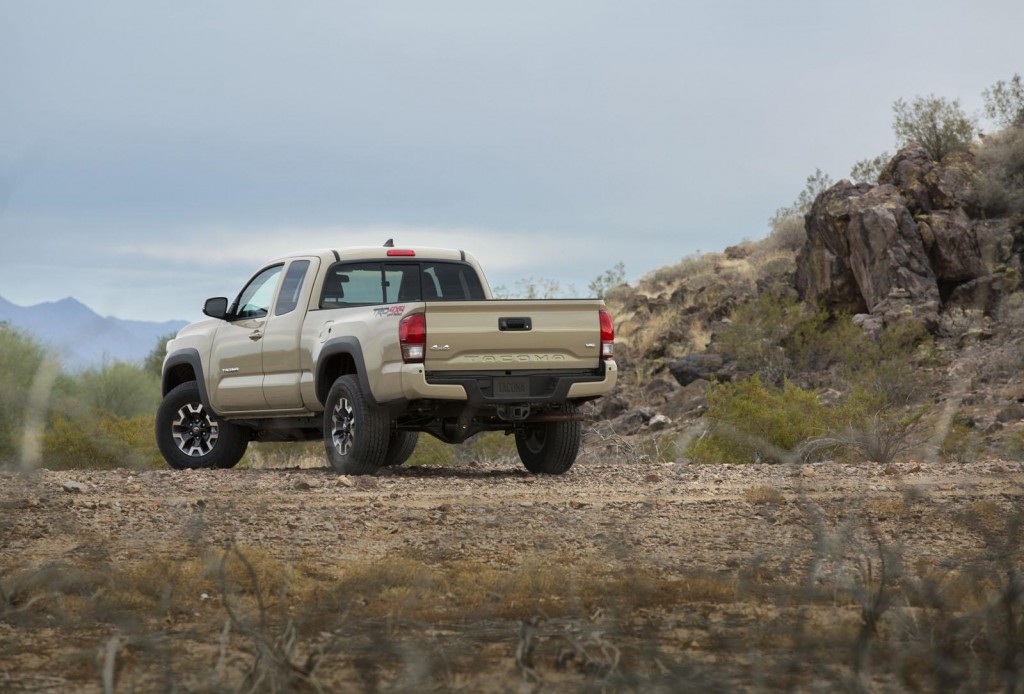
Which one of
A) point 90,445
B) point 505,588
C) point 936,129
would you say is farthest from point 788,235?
point 505,588

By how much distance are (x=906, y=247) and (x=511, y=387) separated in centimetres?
2080

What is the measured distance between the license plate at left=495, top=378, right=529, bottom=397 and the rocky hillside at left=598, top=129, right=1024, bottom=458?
1540cm

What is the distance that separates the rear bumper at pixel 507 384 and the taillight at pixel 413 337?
84mm

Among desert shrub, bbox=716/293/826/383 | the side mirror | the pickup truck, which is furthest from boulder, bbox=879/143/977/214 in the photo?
the side mirror

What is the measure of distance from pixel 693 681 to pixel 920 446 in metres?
13.0

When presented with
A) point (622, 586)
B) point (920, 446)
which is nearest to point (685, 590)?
point (622, 586)

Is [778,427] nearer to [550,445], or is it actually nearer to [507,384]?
[550,445]

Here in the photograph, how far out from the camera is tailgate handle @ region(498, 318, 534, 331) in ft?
36.2

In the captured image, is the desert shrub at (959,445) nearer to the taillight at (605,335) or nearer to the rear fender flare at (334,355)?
the taillight at (605,335)

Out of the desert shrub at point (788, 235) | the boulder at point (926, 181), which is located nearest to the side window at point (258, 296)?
the boulder at point (926, 181)

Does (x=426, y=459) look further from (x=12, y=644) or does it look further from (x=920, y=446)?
(x=12, y=644)

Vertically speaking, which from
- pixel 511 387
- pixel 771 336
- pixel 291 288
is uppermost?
pixel 291 288

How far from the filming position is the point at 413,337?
10.8m

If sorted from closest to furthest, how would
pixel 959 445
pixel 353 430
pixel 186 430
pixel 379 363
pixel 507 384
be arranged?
1. pixel 379 363
2. pixel 507 384
3. pixel 353 430
4. pixel 186 430
5. pixel 959 445
